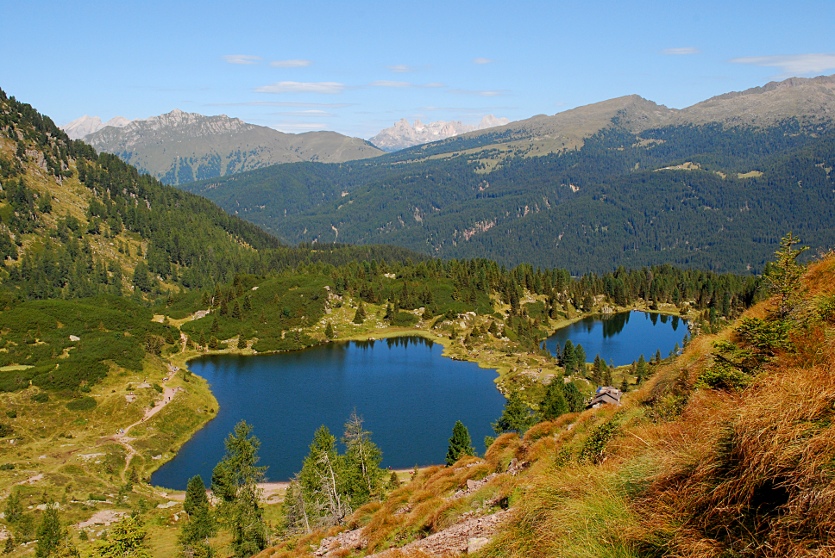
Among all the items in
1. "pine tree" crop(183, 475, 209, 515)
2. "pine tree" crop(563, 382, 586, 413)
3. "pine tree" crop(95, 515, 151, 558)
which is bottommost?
"pine tree" crop(183, 475, 209, 515)

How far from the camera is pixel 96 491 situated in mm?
64062

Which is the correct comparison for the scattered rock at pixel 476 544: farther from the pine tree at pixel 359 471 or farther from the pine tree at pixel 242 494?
the pine tree at pixel 359 471

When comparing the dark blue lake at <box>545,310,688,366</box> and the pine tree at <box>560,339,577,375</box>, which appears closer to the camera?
the pine tree at <box>560,339,577,375</box>

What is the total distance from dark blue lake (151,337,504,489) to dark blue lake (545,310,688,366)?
3556 cm

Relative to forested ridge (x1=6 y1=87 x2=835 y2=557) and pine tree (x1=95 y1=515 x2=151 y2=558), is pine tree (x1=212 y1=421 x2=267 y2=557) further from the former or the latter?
pine tree (x1=95 y1=515 x2=151 y2=558)

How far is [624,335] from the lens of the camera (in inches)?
6427

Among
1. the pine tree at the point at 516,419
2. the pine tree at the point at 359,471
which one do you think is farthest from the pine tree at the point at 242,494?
the pine tree at the point at 516,419

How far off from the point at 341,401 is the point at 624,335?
92843 millimetres

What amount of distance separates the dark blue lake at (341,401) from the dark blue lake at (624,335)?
35.6 metres

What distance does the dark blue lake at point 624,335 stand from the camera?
140 metres

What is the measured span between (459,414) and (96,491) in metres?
52.4

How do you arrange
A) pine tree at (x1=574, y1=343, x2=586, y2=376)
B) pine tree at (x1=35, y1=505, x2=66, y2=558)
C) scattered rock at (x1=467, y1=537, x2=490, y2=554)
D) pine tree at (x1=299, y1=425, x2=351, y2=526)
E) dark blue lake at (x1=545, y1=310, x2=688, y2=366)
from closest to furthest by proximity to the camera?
1. scattered rock at (x1=467, y1=537, x2=490, y2=554)
2. pine tree at (x1=35, y1=505, x2=66, y2=558)
3. pine tree at (x1=299, y1=425, x2=351, y2=526)
4. pine tree at (x1=574, y1=343, x2=586, y2=376)
5. dark blue lake at (x1=545, y1=310, x2=688, y2=366)

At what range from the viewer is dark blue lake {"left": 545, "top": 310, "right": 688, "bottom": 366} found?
140375 mm

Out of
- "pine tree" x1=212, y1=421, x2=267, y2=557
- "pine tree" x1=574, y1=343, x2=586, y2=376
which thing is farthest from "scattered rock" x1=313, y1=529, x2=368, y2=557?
"pine tree" x1=574, y1=343, x2=586, y2=376
